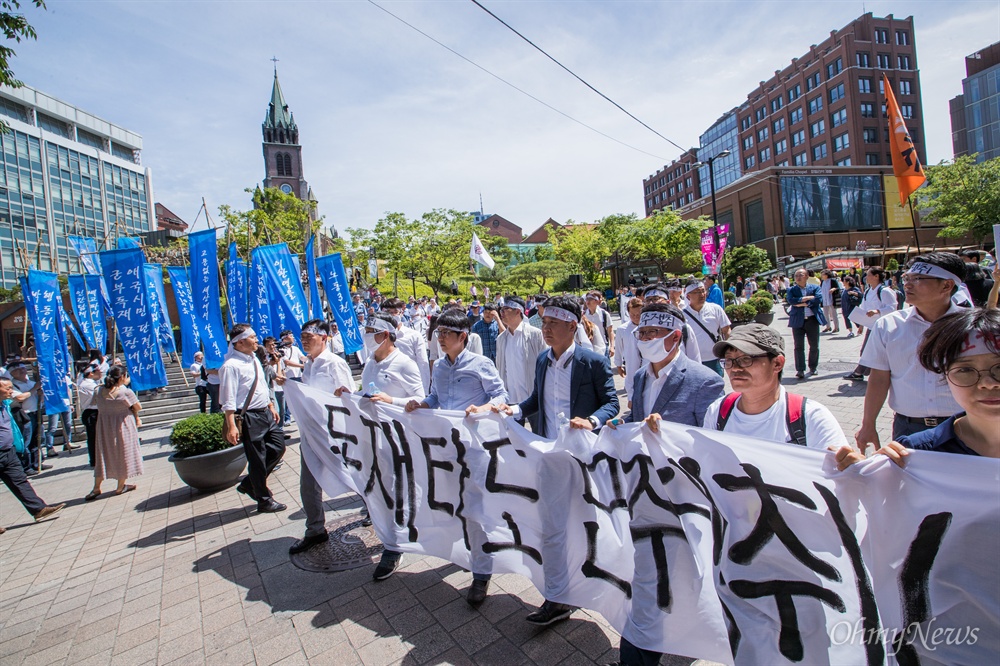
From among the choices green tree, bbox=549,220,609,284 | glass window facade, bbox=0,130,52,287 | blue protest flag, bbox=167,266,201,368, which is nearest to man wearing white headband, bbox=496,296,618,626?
blue protest flag, bbox=167,266,201,368

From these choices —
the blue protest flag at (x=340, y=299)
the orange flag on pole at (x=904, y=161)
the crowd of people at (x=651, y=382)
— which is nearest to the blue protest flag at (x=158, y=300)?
the blue protest flag at (x=340, y=299)

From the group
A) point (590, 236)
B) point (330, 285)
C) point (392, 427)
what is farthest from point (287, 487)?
point (590, 236)

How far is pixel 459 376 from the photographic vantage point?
3797 mm

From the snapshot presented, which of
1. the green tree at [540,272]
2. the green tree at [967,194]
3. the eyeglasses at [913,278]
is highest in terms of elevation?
the green tree at [967,194]

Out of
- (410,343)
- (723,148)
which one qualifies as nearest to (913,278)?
(410,343)

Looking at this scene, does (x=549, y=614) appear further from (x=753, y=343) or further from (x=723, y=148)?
(x=723, y=148)

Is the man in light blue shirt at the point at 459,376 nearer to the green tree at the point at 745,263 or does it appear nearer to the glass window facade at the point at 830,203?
the green tree at the point at 745,263

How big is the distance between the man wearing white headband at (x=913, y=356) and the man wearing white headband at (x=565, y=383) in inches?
57.4

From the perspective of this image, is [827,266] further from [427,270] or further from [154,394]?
[154,394]

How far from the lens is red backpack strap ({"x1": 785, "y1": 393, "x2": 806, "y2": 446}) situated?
2211 mm

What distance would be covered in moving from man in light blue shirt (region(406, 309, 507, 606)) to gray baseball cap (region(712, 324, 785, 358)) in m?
1.74

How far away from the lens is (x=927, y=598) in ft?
5.74

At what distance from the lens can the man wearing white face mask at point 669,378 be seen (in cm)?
288
